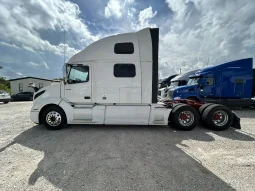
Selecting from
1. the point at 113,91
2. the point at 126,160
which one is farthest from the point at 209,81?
the point at 126,160

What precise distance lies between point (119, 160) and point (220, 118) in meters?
4.39

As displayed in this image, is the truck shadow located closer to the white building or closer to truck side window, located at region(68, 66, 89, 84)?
truck side window, located at region(68, 66, 89, 84)

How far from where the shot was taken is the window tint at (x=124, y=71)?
5137 mm

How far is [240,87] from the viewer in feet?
30.8

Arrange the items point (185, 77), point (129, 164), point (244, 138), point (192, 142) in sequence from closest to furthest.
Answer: point (129, 164) < point (192, 142) < point (244, 138) < point (185, 77)

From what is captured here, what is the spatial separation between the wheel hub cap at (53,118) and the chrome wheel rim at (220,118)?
579 cm

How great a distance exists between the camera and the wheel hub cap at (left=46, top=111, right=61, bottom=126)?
17.0 feet

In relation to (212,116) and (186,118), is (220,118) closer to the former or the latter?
(212,116)

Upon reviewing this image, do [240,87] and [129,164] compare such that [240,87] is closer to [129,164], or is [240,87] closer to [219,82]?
[219,82]

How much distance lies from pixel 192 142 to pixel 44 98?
5202mm

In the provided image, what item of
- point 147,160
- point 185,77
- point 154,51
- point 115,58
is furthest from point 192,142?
point 185,77

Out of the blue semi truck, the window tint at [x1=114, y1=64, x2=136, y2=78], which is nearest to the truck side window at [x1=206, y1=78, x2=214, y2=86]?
the blue semi truck

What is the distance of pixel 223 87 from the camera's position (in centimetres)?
945

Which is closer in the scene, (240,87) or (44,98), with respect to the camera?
(44,98)
